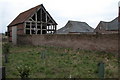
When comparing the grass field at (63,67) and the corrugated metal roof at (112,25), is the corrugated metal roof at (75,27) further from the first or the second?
the grass field at (63,67)

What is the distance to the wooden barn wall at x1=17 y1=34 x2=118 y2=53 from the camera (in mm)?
13827

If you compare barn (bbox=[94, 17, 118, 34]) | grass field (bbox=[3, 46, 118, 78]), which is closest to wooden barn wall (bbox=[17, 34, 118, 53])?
grass field (bbox=[3, 46, 118, 78])

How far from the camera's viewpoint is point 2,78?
20.2 feet

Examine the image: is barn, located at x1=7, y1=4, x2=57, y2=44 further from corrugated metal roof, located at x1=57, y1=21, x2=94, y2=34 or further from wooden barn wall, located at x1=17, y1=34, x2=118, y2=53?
corrugated metal roof, located at x1=57, y1=21, x2=94, y2=34

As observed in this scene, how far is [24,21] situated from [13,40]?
4.14 metres

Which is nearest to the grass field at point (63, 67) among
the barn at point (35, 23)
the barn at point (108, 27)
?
the barn at point (35, 23)

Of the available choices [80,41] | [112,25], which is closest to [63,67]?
[80,41]

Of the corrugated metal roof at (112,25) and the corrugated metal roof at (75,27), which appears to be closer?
the corrugated metal roof at (112,25)

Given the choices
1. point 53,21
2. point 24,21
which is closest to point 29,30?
point 24,21

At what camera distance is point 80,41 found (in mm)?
17391

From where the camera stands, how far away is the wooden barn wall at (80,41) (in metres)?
13.8

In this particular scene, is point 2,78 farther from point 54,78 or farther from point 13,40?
point 13,40

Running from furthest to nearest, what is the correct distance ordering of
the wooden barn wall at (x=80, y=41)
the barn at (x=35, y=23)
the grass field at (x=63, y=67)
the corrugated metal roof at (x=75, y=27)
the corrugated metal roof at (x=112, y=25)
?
the corrugated metal roof at (x=75, y=27) → the corrugated metal roof at (x=112, y=25) → the barn at (x=35, y=23) → the wooden barn wall at (x=80, y=41) → the grass field at (x=63, y=67)

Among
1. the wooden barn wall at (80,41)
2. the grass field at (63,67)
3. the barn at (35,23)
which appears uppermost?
the barn at (35,23)
